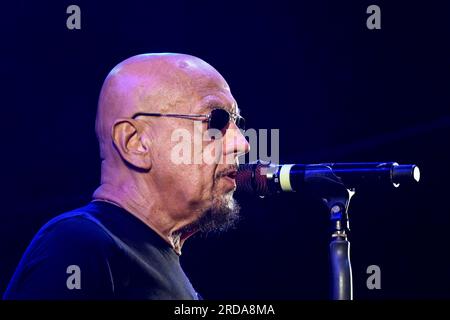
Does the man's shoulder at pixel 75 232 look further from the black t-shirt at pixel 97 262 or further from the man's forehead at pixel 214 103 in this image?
the man's forehead at pixel 214 103

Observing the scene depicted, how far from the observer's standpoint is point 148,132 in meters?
2.45

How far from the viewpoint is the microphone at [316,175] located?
2207mm

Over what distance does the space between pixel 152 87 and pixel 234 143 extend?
37 cm

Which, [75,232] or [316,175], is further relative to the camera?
[316,175]

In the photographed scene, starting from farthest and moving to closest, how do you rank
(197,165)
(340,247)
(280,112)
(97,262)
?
(280,112) < (197,165) < (340,247) < (97,262)

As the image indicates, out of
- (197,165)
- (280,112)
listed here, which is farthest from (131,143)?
(280,112)

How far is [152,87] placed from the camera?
8.05 feet

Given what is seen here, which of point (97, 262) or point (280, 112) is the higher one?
point (280, 112)

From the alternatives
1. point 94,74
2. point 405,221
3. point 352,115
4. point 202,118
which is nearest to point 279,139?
point 352,115

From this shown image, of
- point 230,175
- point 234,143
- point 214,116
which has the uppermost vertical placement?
→ point 214,116

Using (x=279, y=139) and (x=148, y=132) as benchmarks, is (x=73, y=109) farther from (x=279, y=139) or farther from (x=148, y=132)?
(x=148, y=132)

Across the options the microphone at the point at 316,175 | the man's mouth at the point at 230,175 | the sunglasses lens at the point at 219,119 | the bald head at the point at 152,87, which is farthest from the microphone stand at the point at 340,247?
the bald head at the point at 152,87

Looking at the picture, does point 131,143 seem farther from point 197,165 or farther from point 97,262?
point 97,262

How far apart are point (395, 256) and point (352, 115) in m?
0.89
